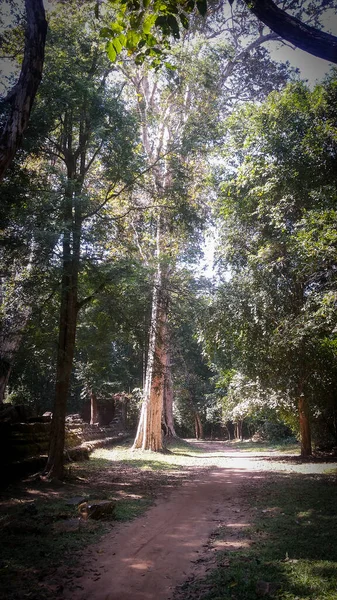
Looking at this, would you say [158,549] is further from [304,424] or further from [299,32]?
[304,424]

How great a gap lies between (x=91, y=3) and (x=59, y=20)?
1.32 m

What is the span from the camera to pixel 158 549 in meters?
5.42

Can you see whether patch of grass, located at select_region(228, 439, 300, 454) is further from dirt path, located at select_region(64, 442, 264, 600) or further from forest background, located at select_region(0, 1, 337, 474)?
dirt path, located at select_region(64, 442, 264, 600)

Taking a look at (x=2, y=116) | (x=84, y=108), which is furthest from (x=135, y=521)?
(x=84, y=108)

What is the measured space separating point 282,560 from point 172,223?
10640 mm

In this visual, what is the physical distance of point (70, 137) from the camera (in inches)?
451

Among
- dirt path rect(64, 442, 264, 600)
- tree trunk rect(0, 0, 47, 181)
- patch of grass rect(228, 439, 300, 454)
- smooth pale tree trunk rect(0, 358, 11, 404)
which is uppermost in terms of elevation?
tree trunk rect(0, 0, 47, 181)

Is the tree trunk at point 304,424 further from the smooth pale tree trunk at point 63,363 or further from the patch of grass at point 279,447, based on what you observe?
the smooth pale tree trunk at point 63,363

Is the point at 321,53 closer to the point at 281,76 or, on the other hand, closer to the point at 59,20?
the point at 59,20

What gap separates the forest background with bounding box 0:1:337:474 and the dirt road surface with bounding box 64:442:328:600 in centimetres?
400

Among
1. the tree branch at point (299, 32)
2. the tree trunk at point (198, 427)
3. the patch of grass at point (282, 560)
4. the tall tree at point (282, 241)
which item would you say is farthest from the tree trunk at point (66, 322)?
the tree trunk at point (198, 427)

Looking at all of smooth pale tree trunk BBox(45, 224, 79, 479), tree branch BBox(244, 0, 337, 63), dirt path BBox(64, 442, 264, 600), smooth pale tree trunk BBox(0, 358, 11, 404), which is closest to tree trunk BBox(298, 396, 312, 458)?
dirt path BBox(64, 442, 264, 600)

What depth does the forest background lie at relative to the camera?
964 centimetres

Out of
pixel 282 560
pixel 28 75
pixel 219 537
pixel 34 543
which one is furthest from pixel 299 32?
pixel 34 543
